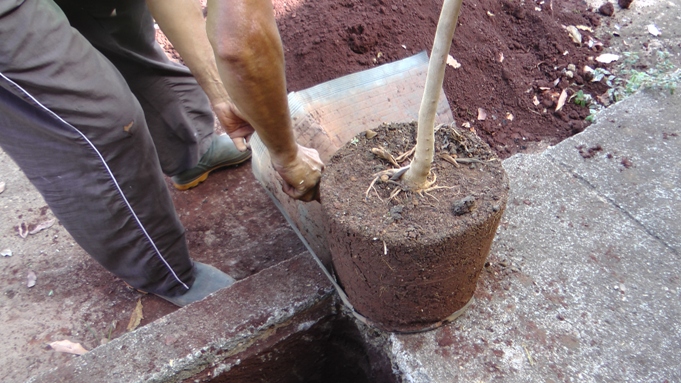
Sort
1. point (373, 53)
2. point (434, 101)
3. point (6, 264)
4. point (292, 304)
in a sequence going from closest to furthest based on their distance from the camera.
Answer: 1. point (434, 101)
2. point (292, 304)
3. point (6, 264)
4. point (373, 53)

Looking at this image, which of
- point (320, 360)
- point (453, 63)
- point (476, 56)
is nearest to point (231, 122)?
point (320, 360)

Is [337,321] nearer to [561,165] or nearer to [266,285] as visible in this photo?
[266,285]

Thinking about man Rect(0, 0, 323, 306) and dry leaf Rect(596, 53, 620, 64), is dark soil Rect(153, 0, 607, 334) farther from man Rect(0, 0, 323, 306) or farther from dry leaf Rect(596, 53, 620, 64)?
man Rect(0, 0, 323, 306)

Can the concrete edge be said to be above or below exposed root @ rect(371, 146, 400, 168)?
below

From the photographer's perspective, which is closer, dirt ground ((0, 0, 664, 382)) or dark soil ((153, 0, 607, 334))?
dirt ground ((0, 0, 664, 382))

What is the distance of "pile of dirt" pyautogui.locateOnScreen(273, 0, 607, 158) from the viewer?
297 centimetres

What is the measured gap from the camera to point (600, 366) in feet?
5.14

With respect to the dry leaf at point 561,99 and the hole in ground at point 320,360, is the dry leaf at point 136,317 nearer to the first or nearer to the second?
the hole in ground at point 320,360

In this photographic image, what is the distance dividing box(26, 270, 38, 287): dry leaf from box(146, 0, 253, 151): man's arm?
4.64ft

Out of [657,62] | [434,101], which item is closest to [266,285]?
[434,101]

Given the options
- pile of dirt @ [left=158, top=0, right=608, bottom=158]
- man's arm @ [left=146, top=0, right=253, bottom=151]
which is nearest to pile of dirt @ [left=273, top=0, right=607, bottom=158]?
pile of dirt @ [left=158, top=0, right=608, bottom=158]

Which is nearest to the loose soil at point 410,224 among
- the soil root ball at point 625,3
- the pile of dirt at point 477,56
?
the pile of dirt at point 477,56

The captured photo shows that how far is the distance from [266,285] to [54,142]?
89 centimetres

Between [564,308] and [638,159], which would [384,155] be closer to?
[564,308]
